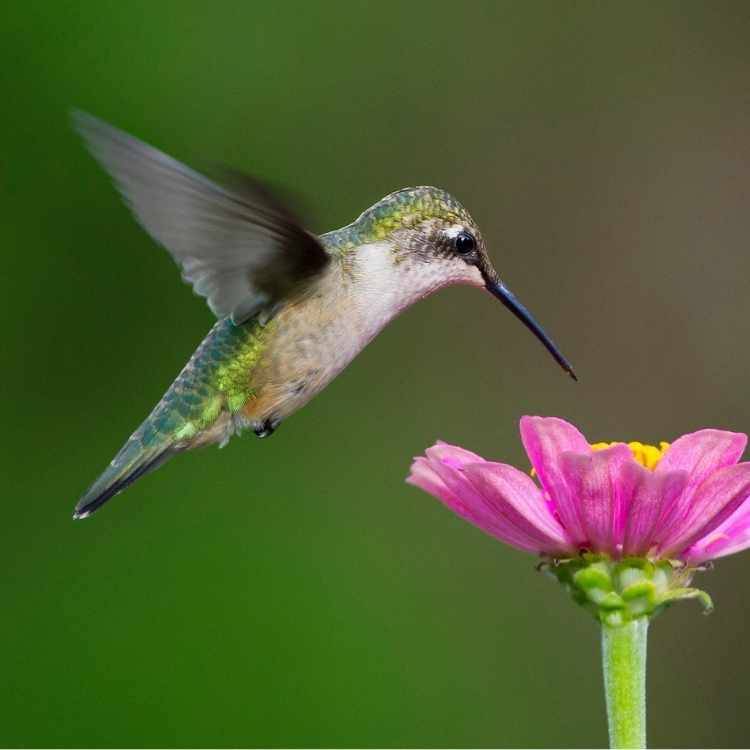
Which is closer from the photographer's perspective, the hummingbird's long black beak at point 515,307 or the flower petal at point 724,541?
the flower petal at point 724,541

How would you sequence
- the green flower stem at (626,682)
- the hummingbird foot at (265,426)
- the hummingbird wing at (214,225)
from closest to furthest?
the green flower stem at (626,682) < the hummingbird wing at (214,225) < the hummingbird foot at (265,426)

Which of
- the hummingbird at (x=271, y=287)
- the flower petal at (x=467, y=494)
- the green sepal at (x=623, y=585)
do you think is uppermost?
the hummingbird at (x=271, y=287)

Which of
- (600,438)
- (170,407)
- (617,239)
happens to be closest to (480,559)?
(600,438)

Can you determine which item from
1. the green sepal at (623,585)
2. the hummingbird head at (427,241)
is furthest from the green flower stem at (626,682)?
the hummingbird head at (427,241)

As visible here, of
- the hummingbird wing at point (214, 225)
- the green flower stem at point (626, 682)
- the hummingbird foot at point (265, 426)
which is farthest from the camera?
the hummingbird foot at point (265, 426)

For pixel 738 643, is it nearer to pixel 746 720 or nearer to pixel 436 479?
pixel 746 720

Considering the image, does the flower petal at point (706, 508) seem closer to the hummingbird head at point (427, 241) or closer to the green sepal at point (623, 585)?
the green sepal at point (623, 585)

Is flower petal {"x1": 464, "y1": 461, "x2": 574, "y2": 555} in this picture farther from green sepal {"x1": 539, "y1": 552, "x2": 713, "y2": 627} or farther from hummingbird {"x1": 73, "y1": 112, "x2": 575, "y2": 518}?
hummingbird {"x1": 73, "y1": 112, "x2": 575, "y2": 518}

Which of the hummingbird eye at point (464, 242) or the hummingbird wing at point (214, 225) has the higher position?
the hummingbird eye at point (464, 242)
